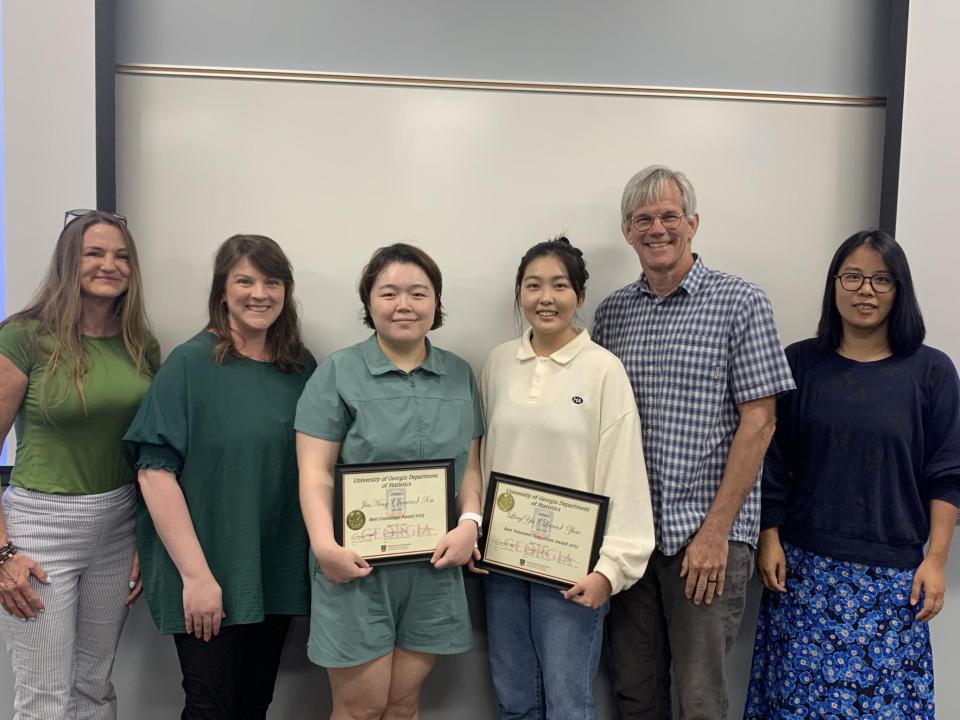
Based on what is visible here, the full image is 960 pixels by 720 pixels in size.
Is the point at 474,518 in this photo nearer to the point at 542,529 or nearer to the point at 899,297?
the point at 542,529

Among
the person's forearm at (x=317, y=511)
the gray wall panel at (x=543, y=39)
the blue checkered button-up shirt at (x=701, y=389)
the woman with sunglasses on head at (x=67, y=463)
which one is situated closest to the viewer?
the person's forearm at (x=317, y=511)

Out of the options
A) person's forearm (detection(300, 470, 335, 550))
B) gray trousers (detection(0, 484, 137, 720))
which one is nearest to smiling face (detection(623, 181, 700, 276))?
person's forearm (detection(300, 470, 335, 550))

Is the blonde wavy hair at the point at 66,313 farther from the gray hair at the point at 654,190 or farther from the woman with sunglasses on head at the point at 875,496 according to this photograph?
the woman with sunglasses on head at the point at 875,496

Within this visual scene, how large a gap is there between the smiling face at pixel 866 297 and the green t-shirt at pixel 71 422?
200 centimetres

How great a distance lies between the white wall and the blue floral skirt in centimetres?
92

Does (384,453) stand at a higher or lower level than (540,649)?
higher

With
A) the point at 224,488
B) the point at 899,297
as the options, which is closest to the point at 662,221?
the point at 899,297

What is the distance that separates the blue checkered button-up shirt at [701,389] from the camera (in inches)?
64.9

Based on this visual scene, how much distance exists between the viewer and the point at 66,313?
157cm

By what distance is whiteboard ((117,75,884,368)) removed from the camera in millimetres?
1954

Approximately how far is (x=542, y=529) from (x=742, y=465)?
1.89ft

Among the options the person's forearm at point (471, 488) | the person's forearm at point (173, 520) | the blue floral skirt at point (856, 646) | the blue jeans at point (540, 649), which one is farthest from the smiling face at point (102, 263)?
the blue floral skirt at point (856, 646)

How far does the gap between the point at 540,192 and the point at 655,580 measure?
130cm

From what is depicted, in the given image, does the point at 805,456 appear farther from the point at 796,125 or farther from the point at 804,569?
the point at 796,125
